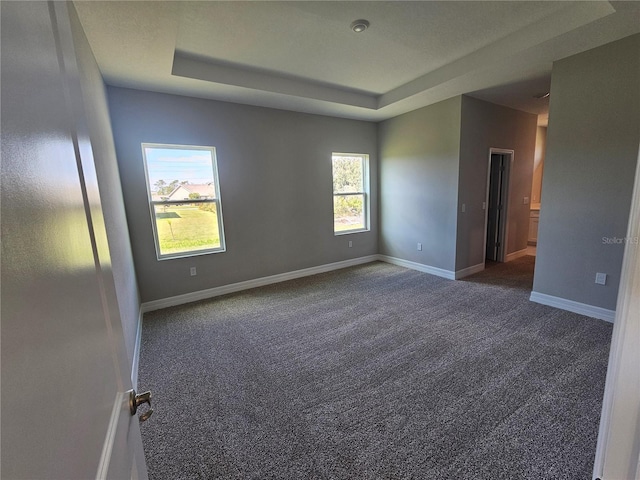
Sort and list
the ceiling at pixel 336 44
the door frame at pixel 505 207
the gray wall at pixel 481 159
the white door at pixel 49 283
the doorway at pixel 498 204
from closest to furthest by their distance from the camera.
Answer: the white door at pixel 49 283
the ceiling at pixel 336 44
the gray wall at pixel 481 159
the door frame at pixel 505 207
the doorway at pixel 498 204

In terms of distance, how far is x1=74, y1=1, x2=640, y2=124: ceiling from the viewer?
215 centimetres

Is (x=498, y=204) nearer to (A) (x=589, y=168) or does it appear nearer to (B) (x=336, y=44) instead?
(A) (x=589, y=168)

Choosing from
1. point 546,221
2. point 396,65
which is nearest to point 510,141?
point 546,221

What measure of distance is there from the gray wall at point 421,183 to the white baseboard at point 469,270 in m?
0.18

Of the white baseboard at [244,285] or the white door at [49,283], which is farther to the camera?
the white baseboard at [244,285]

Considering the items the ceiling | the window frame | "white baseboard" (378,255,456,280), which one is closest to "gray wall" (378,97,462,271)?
"white baseboard" (378,255,456,280)

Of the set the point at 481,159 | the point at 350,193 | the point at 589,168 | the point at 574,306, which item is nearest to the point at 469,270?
the point at 574,306

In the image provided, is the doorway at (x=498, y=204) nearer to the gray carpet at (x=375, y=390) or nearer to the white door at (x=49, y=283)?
the gray carpet at (x=375, y=390)

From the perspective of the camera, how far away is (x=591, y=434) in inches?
62.6

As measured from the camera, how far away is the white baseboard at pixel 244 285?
3.57 meters

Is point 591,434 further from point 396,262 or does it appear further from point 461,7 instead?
point 396,262

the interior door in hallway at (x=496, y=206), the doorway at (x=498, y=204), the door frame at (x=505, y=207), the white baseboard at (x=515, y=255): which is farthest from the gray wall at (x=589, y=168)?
the white baseboard at (x=515, y=255)

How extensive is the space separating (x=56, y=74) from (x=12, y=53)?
0.24 meters

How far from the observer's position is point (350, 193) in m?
5.21
